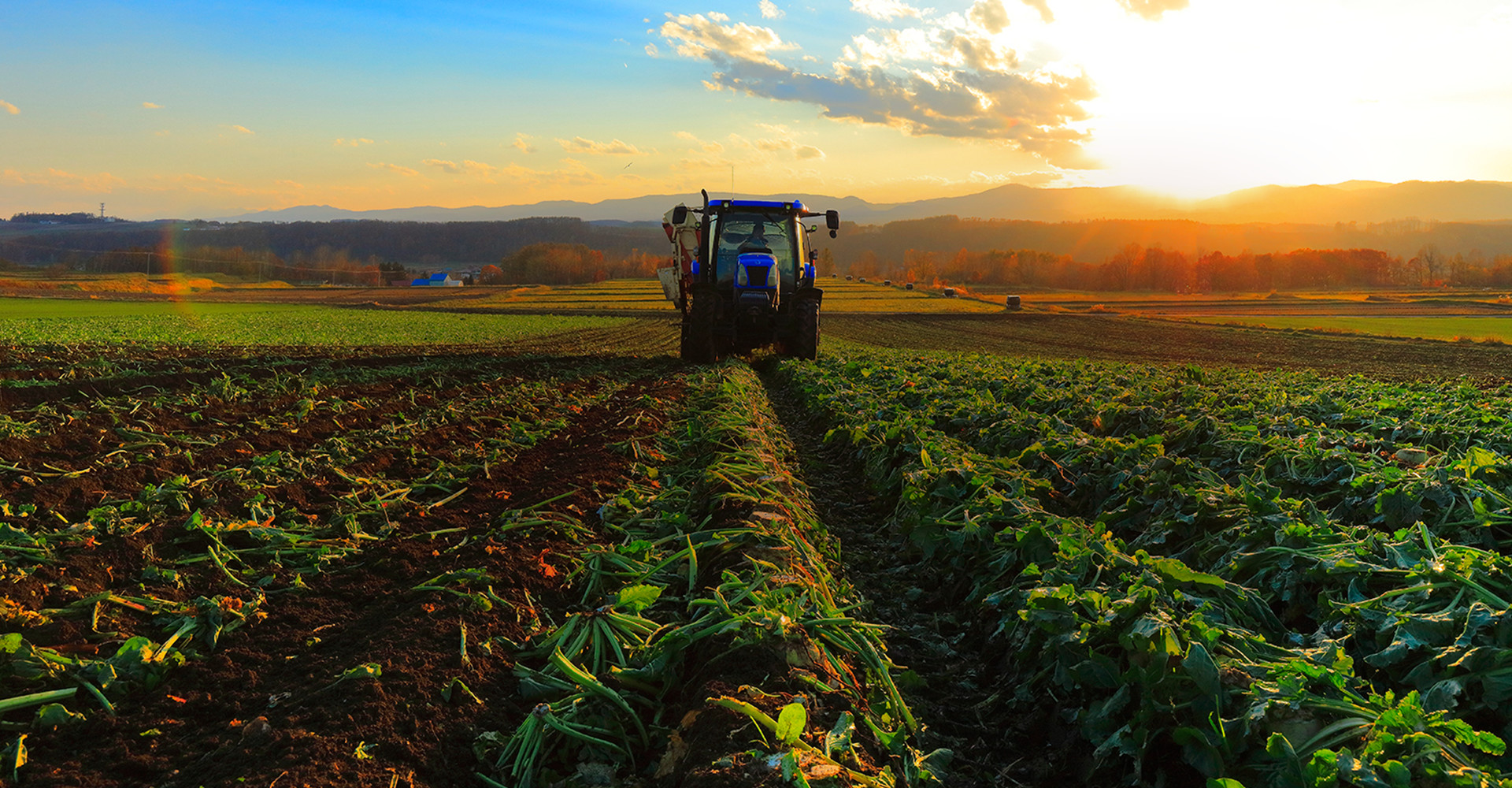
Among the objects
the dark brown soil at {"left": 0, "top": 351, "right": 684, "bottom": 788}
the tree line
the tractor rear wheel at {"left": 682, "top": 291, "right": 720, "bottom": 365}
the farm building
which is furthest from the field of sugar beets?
the farm building

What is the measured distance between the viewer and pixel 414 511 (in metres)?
5.78

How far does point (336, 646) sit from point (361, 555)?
1309 millimetres

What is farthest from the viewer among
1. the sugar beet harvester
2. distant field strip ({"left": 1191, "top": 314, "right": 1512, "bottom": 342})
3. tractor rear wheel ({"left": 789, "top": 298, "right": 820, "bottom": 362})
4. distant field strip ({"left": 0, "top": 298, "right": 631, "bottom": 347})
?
distant field strip ({"left": 1191, "top": 314, "right": 1512, "bottom": 342})

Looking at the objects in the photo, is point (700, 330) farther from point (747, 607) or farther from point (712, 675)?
point (712, 675)

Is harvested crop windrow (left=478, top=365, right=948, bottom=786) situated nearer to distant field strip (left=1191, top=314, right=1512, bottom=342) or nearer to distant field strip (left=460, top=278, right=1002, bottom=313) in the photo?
distant field strip (left=1191, top=314, right=1512, bottom=342)

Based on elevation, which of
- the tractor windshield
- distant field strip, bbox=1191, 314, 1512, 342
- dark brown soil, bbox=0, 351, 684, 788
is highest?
the tractor windshield

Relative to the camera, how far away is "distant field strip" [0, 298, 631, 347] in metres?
22.1

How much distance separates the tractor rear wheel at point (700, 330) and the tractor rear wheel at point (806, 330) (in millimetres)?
1927

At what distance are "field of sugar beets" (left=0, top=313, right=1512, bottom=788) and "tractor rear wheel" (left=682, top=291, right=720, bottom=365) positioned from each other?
26.1ft

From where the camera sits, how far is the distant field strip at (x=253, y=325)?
22094 mm

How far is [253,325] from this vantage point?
29.6 metres

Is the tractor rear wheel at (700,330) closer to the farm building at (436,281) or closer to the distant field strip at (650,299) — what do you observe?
the distant field strip at (650,299)

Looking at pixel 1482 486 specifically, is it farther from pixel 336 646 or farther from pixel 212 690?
pixel 212 690

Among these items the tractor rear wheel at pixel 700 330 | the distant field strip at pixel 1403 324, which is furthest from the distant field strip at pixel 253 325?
the distant field strip at pixel 1403 324
